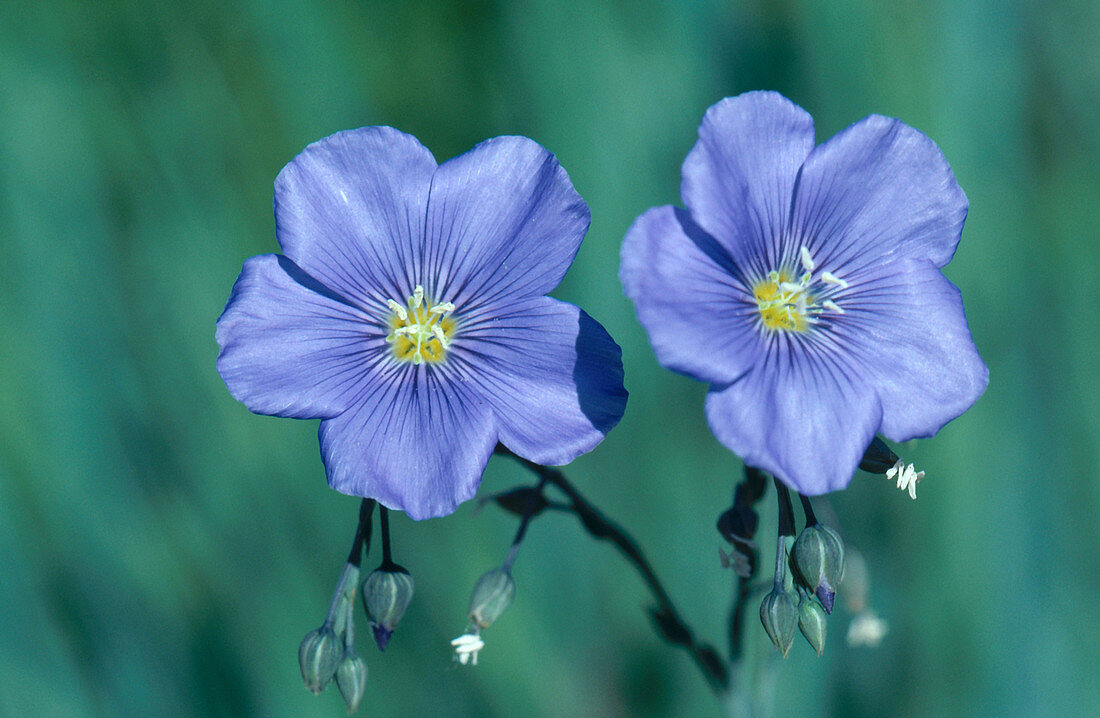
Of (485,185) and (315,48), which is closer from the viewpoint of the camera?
(485,185)

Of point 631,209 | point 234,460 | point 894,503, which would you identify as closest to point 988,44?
point 631,209

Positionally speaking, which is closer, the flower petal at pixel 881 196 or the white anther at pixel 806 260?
the flower petal at pixel 881 196

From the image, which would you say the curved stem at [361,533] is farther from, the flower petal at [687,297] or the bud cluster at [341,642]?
the flower petal at [687,297]

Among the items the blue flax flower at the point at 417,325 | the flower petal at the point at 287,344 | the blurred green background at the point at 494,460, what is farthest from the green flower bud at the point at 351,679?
the blurred green background at the point at 494,460

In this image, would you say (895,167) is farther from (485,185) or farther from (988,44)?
(988,44)

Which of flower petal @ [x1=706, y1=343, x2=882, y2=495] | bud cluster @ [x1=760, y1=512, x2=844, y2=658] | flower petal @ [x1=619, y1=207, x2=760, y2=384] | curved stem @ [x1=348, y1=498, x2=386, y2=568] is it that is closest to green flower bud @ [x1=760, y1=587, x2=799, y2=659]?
bud cluster @ [x1=760, y1=512, x2=844, y2=658]
